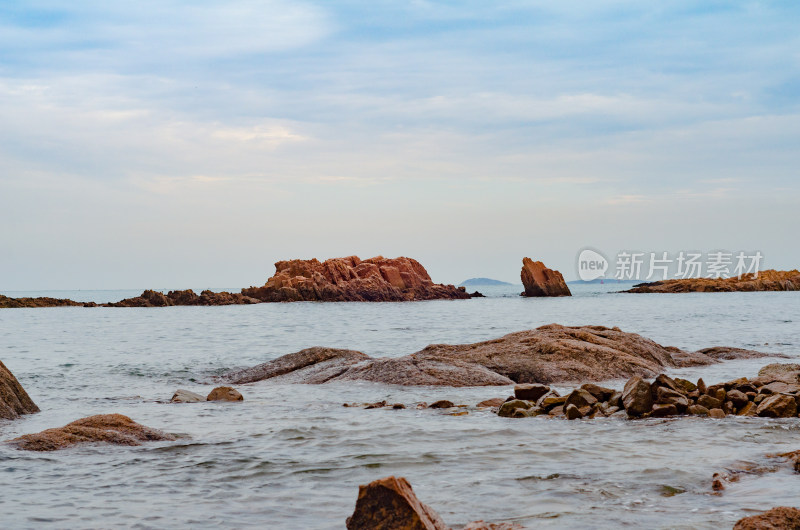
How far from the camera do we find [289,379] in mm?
18438

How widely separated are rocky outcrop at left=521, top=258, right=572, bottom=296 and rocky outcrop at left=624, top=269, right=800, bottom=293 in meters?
29.5

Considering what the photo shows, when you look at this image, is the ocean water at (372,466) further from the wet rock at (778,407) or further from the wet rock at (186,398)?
the wet rock at (778,407)

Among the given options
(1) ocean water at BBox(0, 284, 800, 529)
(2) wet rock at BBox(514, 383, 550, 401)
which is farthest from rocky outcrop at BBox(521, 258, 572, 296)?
(2) wet rock at BBox(514, 383, 550, 401)

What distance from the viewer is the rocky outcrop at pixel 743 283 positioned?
12669cm

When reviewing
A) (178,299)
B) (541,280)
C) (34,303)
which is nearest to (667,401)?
(178,299)

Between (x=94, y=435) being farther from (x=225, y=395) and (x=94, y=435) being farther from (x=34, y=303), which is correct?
(x=34, y=303)

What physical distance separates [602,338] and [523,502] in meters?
13.4

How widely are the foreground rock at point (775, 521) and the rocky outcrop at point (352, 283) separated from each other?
96.3 m

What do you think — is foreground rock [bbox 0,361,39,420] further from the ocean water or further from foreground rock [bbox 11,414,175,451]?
foreground rock [bbox 11,414,175,451]

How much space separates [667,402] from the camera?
11.8 metres

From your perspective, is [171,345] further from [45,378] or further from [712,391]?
[712,391]

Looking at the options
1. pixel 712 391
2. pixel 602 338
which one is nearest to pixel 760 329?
pixel 602 338

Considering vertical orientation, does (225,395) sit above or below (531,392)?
below

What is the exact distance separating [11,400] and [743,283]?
5317 inches
